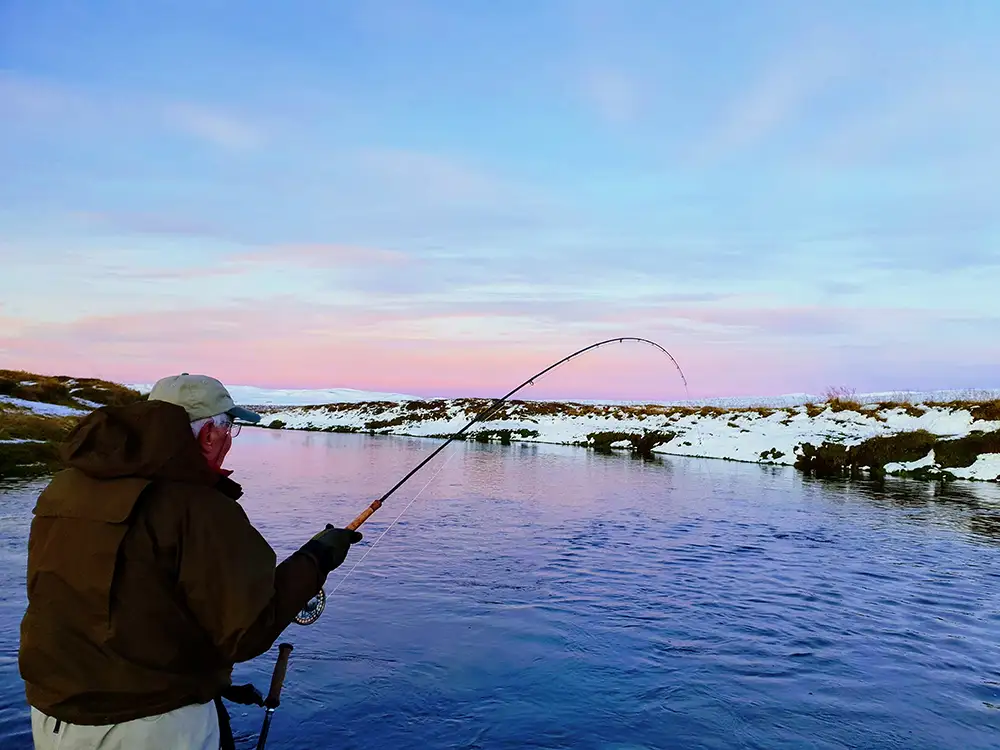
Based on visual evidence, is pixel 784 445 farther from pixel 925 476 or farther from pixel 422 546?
pixel 422 546

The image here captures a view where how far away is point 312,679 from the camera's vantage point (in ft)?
21.5

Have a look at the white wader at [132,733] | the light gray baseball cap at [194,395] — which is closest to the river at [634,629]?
the white wader at [132,733]

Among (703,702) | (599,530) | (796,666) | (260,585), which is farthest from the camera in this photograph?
(599,530)

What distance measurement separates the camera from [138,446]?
9.15ft

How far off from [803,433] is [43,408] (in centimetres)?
2873

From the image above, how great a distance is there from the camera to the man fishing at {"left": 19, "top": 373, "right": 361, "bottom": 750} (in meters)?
2.68

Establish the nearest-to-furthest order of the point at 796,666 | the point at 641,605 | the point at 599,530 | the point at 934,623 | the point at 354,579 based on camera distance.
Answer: the point at 796,666 → the point at 934,623 → the point at 641,605 → the point at 354,579 → the point at 599,530

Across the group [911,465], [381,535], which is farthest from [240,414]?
[911,465]

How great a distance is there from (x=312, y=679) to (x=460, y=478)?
15.9 metres

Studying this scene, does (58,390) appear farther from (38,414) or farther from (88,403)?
(38,414)

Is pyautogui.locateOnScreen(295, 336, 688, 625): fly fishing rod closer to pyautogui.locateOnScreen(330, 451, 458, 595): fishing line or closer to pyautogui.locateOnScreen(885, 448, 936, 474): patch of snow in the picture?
pyautogui.locateOnScreen(330, 451, 458, 595): fishing line

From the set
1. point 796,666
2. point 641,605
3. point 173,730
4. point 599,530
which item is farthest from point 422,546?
point 173,730

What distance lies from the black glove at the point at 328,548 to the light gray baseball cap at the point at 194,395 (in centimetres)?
69

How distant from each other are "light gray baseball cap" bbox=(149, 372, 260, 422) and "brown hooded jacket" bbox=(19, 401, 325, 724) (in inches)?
7.7
